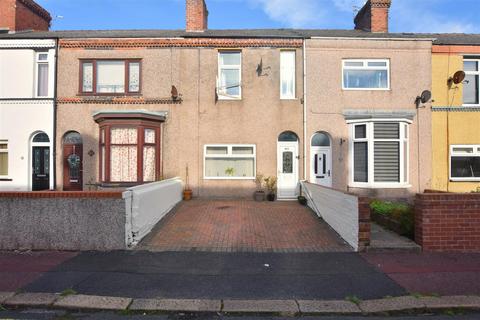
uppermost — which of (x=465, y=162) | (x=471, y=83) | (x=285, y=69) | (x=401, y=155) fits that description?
(x=285, y=69)

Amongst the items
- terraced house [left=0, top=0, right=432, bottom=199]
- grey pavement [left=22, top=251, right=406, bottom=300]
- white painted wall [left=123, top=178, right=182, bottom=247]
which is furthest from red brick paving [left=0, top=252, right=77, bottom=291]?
terraced house [left=0, top=0, right=432, bottom=199]

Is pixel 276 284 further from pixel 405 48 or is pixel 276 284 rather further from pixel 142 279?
pixel 405 48

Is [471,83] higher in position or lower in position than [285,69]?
lower

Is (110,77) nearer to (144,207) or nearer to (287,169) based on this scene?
(287,169)

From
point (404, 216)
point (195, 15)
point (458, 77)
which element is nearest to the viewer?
point (404, 216)

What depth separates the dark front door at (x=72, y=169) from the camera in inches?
563

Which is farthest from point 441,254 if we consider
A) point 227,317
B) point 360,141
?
point 360,141

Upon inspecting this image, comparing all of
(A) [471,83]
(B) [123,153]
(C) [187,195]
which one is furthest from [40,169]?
(A) [471,83]

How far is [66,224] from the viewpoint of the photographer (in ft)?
23.7

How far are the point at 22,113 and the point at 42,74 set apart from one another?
70.8 inches

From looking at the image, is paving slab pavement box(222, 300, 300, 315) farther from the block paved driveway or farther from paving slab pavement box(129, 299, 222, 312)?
the block paved driveway

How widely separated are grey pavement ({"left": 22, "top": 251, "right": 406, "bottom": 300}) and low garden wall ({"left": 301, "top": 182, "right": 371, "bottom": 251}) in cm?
44

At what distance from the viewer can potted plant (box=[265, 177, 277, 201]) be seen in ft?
44.8

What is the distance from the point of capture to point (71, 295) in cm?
495
